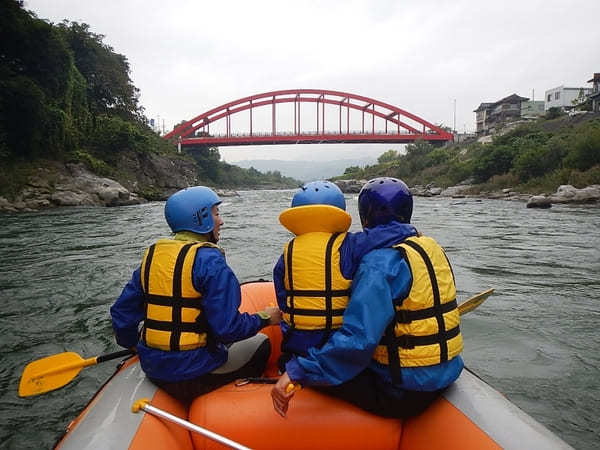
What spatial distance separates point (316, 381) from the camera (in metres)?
1.51

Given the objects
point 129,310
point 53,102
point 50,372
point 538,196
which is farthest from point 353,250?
point 53,102

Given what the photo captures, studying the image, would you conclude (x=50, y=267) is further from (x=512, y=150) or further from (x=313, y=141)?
(x=313, y=141)

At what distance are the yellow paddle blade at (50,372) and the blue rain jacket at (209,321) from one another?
2.54 ft

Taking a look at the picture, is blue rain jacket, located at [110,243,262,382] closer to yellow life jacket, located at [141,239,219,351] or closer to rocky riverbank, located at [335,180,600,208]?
yellow life jacket, located at [141,239,219,351]

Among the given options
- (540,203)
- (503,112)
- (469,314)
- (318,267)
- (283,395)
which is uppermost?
(503,112)

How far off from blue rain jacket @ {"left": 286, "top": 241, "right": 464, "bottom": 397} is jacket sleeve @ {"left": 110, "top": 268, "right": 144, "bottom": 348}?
849 mm

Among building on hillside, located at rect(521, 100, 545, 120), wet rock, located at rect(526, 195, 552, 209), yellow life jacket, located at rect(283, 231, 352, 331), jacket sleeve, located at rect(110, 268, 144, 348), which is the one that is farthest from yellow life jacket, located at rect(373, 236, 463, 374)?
building on hillside, located at rect(521, 100, 545, 120)

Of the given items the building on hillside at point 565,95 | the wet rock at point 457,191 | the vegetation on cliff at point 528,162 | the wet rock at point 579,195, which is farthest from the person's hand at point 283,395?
the building on hillside at point 565,95

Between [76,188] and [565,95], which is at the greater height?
[565,95]

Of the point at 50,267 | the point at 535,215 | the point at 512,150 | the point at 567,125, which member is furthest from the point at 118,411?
the point at 567,125

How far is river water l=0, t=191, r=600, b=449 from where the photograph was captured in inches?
110

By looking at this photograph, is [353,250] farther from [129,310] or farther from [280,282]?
[129,310]

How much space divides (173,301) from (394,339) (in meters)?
0.93

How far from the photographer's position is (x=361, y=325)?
1426mm
